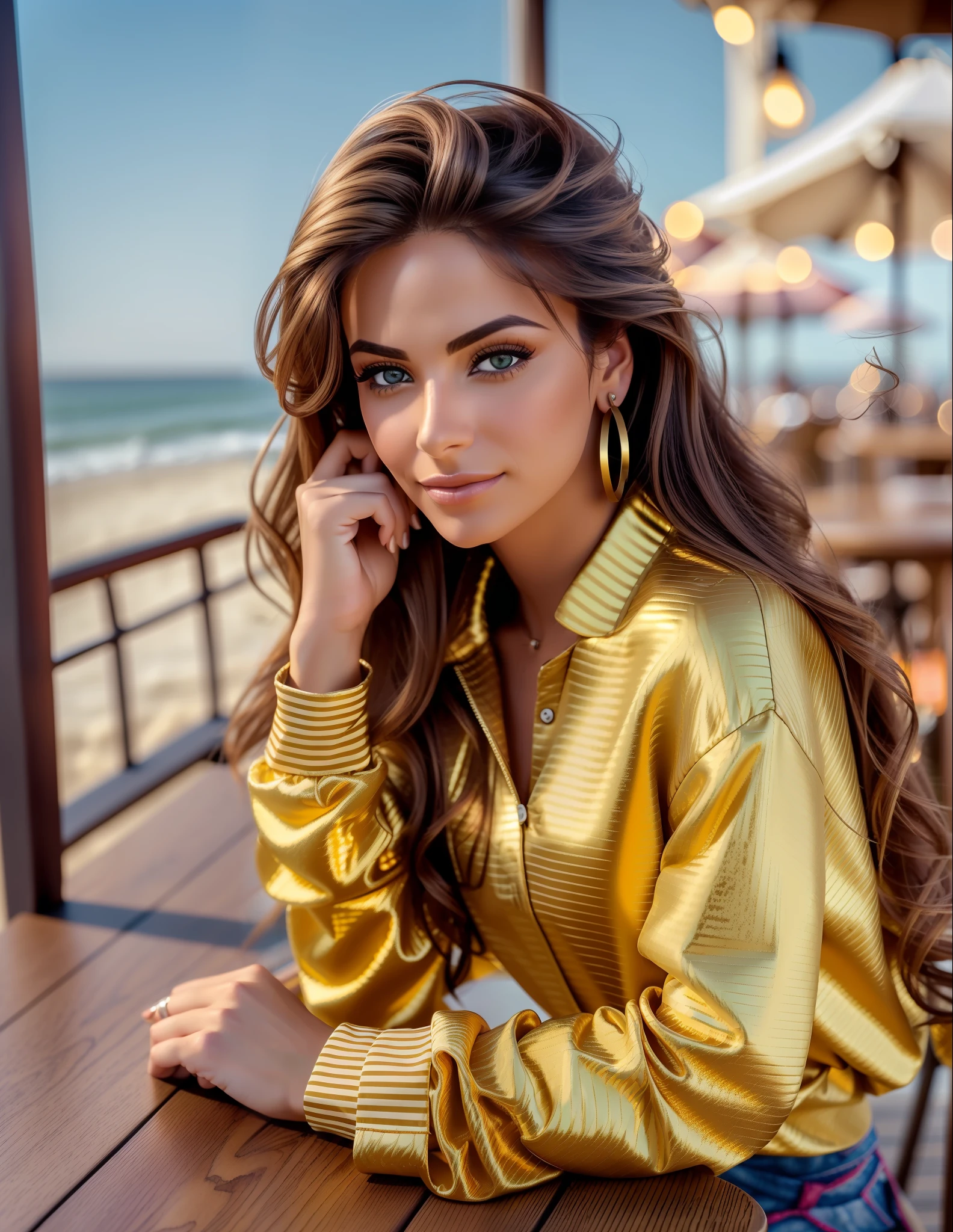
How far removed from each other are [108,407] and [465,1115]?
33.9 metres

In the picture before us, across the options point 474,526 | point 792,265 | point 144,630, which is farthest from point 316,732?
point 792,265

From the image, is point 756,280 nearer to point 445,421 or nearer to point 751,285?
point 751,285

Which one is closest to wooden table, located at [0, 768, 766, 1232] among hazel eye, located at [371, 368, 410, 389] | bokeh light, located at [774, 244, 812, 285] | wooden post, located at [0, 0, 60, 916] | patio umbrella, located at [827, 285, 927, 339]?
wooden post, located at [0, 0, 60, 916]

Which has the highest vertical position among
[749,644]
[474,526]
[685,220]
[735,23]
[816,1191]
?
[735,23]

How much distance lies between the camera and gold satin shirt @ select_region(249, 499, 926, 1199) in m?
0.90

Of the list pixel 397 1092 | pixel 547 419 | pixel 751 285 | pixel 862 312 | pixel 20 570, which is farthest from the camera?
pixel 862 312

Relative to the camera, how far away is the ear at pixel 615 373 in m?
1.13

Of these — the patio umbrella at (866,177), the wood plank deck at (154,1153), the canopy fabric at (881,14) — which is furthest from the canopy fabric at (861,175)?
the wood plank deck at (154,1153)

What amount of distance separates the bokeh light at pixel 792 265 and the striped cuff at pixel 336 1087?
11709 mm

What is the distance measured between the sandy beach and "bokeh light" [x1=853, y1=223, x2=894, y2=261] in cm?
474

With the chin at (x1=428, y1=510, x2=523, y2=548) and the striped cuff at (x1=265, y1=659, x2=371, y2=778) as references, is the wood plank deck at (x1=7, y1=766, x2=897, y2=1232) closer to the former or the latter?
the striped cuff at (x1=265, y1=659, x2=371, y2=778)

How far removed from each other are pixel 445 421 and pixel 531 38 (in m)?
1.82

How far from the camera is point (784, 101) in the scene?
5.04 metres

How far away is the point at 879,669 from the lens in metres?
1.12
